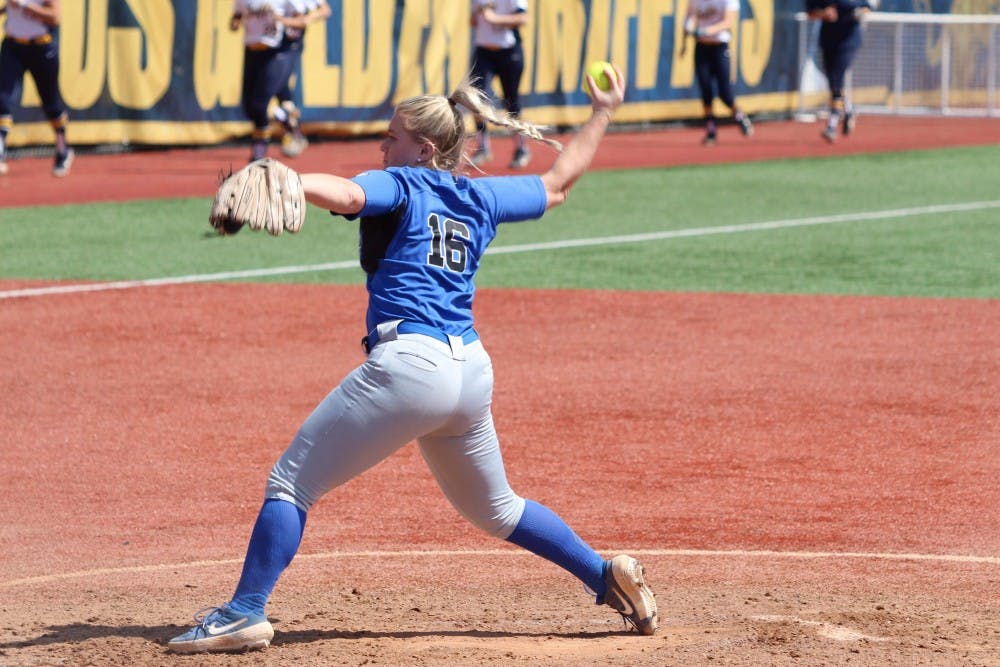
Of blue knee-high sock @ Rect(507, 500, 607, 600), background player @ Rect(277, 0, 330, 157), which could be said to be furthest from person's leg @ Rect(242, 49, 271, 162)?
blue knee-high sock @ Rect(507, 500, 607, 600)

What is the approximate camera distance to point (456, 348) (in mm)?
5340

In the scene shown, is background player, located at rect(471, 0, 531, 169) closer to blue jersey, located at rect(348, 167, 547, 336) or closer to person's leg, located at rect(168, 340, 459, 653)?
Answer: blue jersey, located at rect(348, 167, 547, 336)

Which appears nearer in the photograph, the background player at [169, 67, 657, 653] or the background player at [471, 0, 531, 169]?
the background player at [169, 67, 657, 653]

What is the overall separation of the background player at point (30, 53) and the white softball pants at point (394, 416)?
13.4 m

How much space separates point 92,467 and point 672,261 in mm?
7320

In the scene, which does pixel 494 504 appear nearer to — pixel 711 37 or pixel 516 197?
pixel 516 197

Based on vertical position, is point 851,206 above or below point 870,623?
below

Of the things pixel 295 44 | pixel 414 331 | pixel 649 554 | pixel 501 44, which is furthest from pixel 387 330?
pixel 501 44

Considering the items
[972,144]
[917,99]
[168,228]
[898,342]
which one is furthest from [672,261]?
[917,99]

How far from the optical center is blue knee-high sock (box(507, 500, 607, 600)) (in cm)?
571

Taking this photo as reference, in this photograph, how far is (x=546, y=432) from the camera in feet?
29.5

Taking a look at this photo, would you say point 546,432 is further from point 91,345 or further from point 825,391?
point 91,345

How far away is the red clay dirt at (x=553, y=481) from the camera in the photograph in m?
Result: 5.83

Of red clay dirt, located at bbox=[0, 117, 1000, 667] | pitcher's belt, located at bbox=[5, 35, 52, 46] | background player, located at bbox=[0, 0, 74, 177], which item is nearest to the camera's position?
red clay dirt, located at bbox=[0, 117, 1000, 667]
